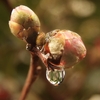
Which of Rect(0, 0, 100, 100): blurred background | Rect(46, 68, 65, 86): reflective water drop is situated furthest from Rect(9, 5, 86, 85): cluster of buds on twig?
Rect(0, 0, 100, 100): blurred background

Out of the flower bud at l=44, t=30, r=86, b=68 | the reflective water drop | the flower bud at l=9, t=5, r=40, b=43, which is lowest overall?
the reflective water drop

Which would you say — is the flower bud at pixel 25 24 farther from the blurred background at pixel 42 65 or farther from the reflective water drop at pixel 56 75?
the blurred background at pixel 42 65

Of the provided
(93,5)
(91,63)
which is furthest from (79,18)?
(91,63)

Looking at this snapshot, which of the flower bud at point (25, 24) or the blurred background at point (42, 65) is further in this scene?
the blurred background at point (42, 65)

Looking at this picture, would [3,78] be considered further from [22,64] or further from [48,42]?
[48,42]

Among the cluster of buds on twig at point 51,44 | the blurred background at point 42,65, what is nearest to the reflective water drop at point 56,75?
the cluster of buds on twig at point 51,44

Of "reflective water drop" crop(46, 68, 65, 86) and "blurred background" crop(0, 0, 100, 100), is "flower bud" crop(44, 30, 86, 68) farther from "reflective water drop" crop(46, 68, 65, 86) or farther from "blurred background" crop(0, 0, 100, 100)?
"blurred background" crop(0, 0, 100, 100)

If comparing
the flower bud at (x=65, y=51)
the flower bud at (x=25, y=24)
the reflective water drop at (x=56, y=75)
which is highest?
the flower bud at (x=25, y=24)

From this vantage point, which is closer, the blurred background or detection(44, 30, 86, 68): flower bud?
detection(44, 30, 86, 68): flower bud
